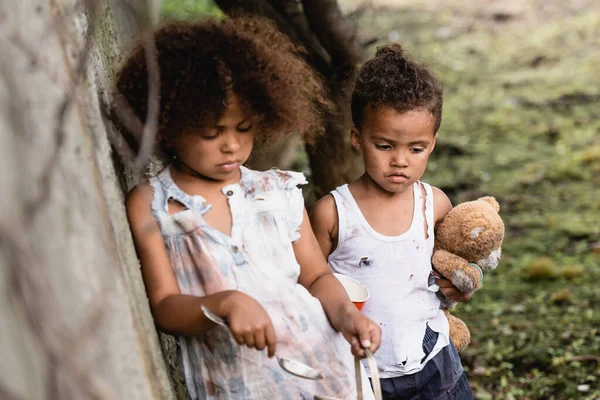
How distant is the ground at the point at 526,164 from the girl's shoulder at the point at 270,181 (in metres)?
1.04

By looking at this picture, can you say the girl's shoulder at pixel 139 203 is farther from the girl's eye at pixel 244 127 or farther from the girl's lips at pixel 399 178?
the girl's lips at pixel 399 178

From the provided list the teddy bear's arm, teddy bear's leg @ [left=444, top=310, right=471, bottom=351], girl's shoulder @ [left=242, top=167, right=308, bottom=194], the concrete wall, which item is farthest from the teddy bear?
the concrete wall

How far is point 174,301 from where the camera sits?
171 cm

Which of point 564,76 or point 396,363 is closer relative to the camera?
point 396,363

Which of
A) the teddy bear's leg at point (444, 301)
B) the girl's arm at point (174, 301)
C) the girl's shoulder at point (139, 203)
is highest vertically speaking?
the girl's shoulder at point (139, 203)

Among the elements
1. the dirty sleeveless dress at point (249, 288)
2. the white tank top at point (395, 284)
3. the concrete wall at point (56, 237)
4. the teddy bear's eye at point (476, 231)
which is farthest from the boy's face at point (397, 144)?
the concrete wall at point (56, 237)

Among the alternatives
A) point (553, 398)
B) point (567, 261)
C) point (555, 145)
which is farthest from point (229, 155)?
Answer: point (555, 145)

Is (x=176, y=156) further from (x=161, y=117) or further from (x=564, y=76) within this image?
(x=564, y=76)

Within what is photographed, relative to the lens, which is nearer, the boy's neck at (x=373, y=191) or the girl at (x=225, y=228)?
the girl at (x=225, y=228)

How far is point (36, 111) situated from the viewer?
126 centimetres

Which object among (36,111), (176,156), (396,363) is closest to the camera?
(36,111)

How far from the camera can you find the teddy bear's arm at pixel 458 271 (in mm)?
2258

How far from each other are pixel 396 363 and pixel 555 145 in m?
4.95

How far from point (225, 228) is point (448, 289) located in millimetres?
828
